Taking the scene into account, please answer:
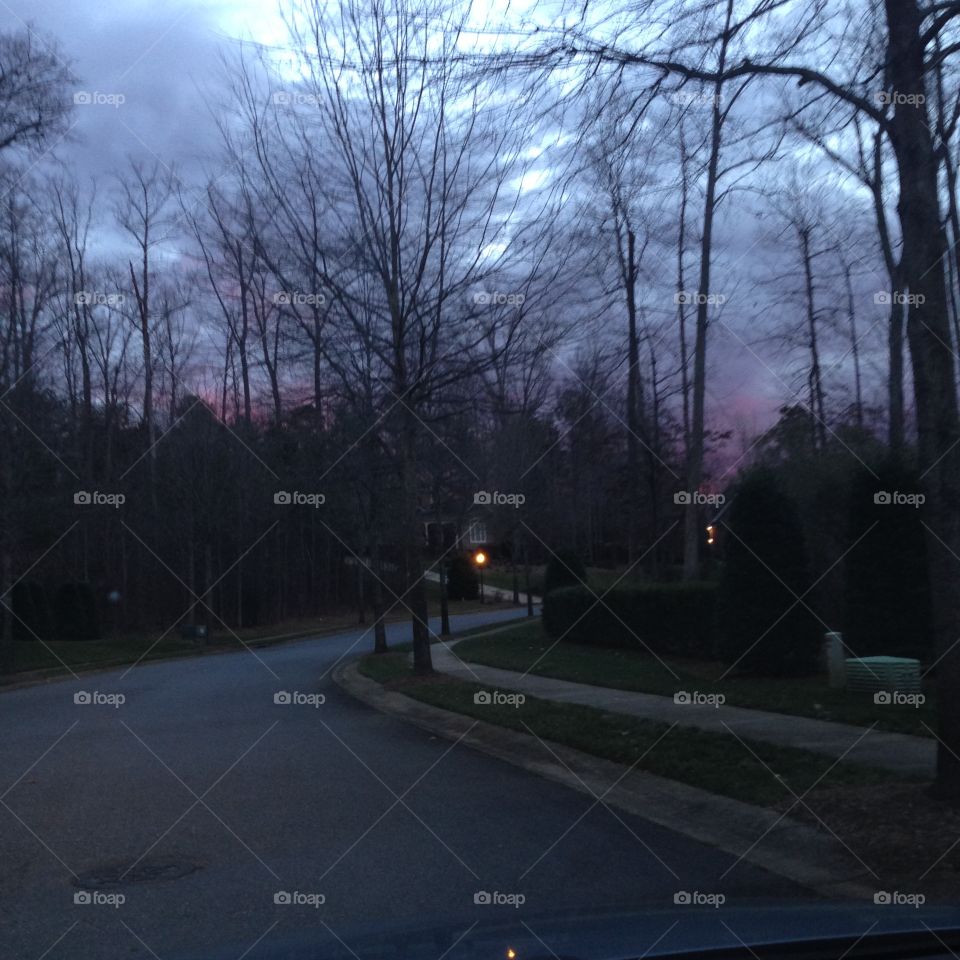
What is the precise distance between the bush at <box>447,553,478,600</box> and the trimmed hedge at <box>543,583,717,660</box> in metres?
27.1

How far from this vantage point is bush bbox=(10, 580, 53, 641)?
39.0 metres

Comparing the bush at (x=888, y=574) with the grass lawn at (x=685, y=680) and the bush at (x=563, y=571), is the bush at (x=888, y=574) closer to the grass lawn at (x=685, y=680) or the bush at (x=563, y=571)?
the grass lawn at (x=685, y=680)

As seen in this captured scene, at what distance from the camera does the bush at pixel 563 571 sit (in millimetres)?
31281

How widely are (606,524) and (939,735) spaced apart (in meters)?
33.5

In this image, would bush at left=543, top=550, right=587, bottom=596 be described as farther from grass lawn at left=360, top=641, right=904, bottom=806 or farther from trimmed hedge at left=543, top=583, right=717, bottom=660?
grass lawn at left=360, top=641, right=904, bottom=806

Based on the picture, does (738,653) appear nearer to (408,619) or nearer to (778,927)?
(778,927)

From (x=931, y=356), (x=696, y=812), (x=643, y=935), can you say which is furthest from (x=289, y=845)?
(x=931, y=356)

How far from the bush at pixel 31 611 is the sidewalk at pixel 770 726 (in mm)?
26330

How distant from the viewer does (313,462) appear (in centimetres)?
2872

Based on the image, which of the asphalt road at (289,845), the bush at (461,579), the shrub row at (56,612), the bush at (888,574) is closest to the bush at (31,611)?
the shrub row at (56,612)

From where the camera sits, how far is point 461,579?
57.4 m

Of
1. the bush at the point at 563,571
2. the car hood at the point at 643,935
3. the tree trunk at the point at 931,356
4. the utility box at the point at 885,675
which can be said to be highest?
the tree trunk at the point at 931,356

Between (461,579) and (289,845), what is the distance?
49664 millimetres

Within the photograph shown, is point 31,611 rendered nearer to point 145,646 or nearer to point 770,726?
point 145,646
